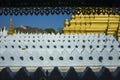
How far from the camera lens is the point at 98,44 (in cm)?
1148

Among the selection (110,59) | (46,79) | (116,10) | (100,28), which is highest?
(116,10)

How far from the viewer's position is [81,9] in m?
5.85

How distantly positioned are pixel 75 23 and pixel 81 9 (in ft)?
43.5

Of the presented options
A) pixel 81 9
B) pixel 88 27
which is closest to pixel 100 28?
pixel 88 27

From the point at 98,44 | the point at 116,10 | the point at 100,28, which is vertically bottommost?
the point at 100,28

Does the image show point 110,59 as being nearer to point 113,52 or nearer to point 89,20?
point 113,52

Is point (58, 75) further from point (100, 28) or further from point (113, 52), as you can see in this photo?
point (100, 28)

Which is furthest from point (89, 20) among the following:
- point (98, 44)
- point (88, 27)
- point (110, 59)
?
point (110, 59)

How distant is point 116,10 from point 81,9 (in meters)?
0.60

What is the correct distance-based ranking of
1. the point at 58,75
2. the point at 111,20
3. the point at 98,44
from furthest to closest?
the point at 111,20 < the point at 98,44 < the point at 58,75

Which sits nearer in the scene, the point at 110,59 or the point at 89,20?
the point at 110,59
